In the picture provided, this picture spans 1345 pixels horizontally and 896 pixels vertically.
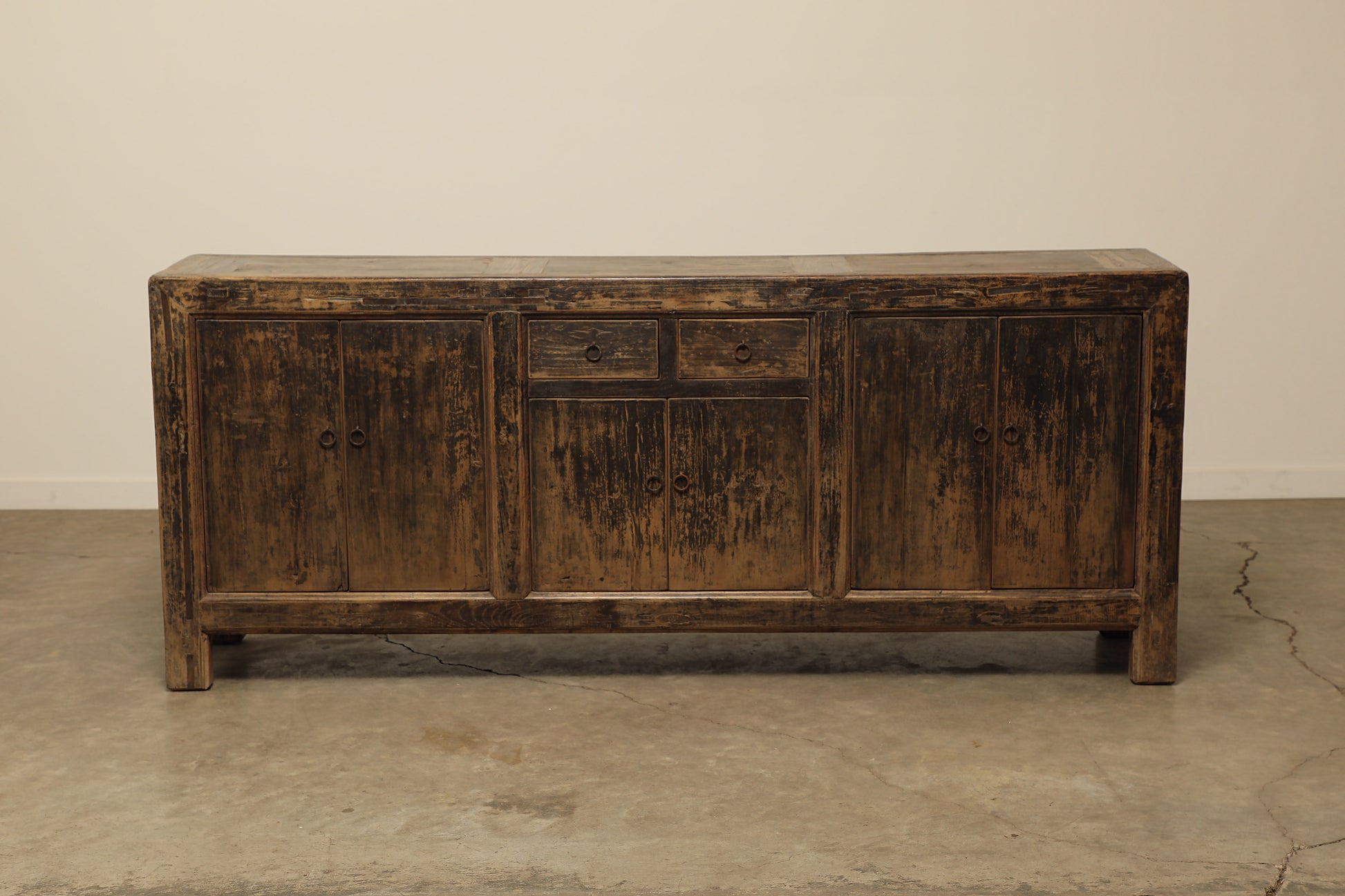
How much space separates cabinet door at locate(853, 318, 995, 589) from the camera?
3.59 m

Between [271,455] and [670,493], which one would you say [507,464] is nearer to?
[670,493]

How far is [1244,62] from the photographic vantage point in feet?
17.8

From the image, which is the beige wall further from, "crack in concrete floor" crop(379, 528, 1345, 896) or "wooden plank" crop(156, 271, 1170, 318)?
"wooden plank" crop(156, 271, 1170, 318)

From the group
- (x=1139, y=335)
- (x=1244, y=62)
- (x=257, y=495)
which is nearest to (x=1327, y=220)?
(x=1244, y=62)

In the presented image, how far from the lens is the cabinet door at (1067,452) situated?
3.58 metres

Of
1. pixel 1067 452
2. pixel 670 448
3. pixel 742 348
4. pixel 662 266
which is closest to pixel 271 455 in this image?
pixel 670 448

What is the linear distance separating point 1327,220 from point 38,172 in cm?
477

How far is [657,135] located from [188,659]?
2663mm

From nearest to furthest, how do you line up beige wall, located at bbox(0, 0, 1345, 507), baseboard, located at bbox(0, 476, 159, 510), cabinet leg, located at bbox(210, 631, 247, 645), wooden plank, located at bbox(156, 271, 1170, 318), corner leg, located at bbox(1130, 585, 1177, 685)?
wooden plank, located at bbox(156, 271, 1170, 318)
corner leg, located at bbox(1130, 585, 1177, 685)
cabinet leg, located at bbox(210, 631, 247, 645)
beige wall, located at bbox(0, 0, 1345, 507)
baseboard, located at bbox(0, 476, 159, 510)

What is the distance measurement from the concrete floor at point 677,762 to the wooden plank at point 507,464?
1.01 ft

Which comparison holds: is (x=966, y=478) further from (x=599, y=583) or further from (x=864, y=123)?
(x=864, y=123)

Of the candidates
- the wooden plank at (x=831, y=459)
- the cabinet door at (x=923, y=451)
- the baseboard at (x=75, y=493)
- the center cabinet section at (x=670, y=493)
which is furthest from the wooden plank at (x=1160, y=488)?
the baseboard at (x=75, y=493)

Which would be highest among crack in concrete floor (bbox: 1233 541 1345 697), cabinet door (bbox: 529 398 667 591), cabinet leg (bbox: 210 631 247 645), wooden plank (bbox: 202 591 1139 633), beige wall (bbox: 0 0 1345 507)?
beige wall (bbox: 0 0 1345 507)

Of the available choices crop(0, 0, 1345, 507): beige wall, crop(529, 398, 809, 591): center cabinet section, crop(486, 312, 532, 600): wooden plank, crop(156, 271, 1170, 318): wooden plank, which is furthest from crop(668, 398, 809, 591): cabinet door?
crop(0, 0, 1345, 507): beige wall
